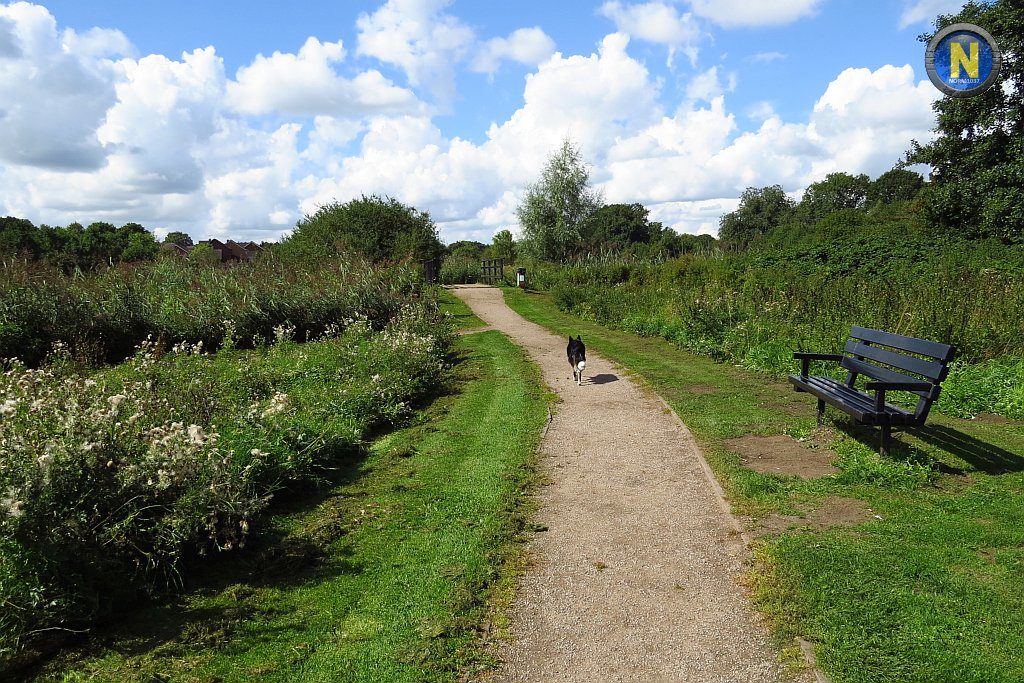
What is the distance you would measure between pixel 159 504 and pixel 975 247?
23.1 meters

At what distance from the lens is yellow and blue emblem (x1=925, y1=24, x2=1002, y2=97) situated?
1121 cm

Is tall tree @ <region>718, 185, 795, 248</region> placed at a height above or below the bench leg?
above

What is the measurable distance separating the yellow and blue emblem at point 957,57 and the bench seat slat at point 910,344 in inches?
253

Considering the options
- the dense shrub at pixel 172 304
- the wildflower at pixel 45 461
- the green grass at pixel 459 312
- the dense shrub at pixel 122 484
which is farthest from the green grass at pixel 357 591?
the green grass at pixel 459 312

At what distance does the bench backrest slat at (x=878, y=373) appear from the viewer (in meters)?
5.40

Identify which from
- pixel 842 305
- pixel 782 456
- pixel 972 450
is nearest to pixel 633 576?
pixel 782 456

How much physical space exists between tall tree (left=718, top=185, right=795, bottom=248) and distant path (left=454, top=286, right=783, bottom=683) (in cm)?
9664

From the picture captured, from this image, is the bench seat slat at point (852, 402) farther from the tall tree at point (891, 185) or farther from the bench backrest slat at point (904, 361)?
the tall tree at point (891, 185)

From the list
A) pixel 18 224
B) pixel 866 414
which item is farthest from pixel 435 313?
pixel 18 224

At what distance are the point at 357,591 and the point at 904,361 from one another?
5.23 metres

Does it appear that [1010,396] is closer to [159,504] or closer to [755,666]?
[755,666]

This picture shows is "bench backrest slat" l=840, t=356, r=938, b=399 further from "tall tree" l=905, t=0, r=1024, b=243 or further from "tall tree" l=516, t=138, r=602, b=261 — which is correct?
"tall tree" l=516, t=138, r=602, b=261

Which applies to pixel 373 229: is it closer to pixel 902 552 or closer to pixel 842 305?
pixel 842 305

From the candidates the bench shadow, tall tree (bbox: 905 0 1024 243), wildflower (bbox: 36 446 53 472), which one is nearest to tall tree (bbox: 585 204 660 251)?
tall tree (bbox: 905 0 1024 243)
